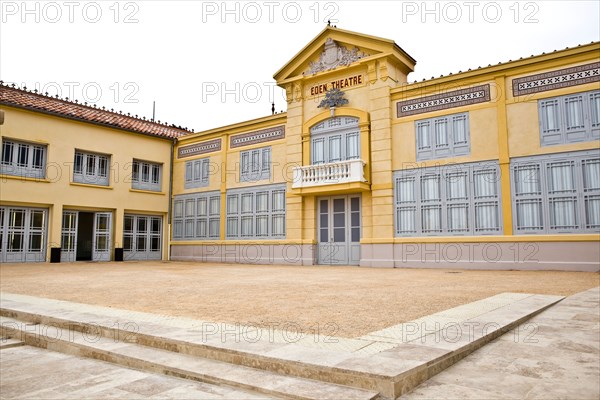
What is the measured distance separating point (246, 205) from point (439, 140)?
8282 millimetres

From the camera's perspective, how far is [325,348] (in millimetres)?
3320

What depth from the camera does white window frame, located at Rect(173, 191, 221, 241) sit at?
19.9m

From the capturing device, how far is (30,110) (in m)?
16.7

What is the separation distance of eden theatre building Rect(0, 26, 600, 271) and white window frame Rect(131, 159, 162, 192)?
0.25ft

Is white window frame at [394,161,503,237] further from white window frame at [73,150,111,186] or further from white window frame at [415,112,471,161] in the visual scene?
white window frame at [73,150,111,186]

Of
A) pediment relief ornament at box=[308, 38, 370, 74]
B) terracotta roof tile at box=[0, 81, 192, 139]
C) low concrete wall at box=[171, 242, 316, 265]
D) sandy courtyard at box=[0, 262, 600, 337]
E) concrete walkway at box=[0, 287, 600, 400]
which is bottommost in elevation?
concrete walkway at box=[0, 287, 600, 400]

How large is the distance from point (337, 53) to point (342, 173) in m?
4.71

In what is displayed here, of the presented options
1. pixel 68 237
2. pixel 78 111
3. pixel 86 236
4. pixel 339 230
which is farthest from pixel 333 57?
pixel 86 236

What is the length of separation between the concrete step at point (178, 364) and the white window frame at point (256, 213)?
13.1m

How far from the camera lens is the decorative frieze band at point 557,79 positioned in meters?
12.2

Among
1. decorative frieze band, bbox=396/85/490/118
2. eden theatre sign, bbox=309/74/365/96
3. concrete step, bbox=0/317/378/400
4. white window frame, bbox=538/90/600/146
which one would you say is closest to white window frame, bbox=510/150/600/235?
white window frame, bbox=538/90/600/146

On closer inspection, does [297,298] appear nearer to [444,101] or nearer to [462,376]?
[462,376]

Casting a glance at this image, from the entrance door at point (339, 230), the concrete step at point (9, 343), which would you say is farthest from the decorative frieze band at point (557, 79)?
the concrete step at point (9, 343)

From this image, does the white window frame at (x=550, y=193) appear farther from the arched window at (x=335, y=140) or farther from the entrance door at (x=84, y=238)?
the entrance door at (x=84, y=238)
